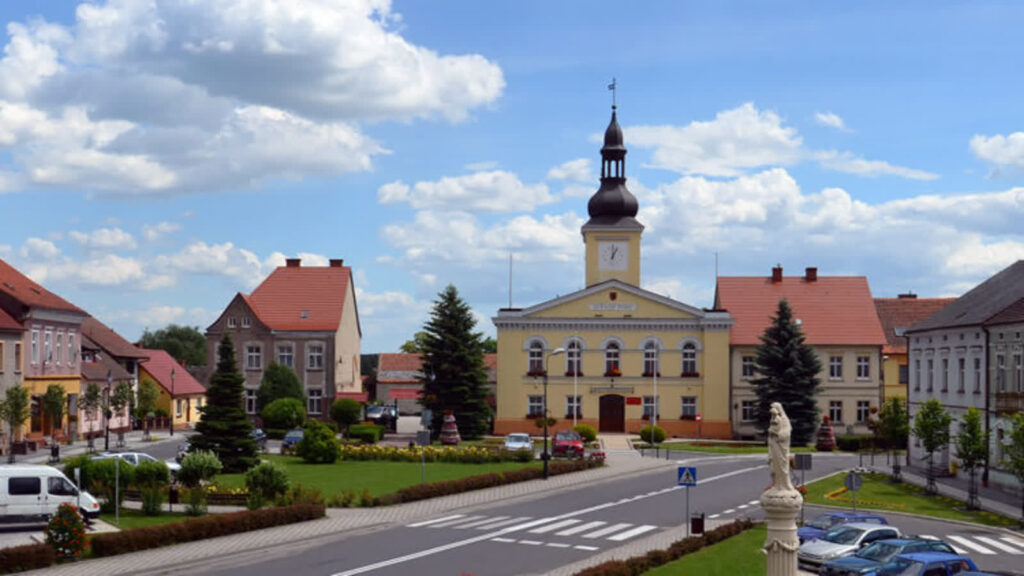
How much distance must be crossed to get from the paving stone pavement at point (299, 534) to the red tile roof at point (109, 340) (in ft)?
140

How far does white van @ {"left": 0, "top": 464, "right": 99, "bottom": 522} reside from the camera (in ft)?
98.0

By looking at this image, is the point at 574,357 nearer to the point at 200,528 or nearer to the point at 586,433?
the point at 586,433

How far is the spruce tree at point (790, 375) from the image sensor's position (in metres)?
70.4

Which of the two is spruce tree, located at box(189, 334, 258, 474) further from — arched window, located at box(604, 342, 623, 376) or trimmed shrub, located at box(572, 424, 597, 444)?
arched window, located at box(604, 342, 623, 376)

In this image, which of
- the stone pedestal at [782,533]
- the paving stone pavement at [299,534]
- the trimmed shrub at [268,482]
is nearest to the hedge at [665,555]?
the stone pedestal at [782,533]

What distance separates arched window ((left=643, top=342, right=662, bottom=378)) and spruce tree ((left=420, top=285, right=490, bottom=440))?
1171 centimetres

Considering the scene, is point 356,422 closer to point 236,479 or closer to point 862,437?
point 236,479

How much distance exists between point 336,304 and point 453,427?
21290mm

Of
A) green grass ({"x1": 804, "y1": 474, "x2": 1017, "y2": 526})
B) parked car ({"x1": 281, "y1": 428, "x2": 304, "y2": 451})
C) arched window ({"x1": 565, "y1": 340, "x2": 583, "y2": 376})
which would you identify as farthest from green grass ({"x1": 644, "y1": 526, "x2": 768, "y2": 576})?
arched window ({"x1": 565, "y1": 340, "x2": 583, "y2": 376})

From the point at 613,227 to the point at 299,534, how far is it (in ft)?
167

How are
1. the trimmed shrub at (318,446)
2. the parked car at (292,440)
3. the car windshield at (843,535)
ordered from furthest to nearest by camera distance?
the parked car at (292,440)
the trimmed shrub at (318,446)
the car windshield at (843,535)

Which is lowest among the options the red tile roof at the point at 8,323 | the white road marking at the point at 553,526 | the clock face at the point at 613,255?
the white road marking at the point at 553,526

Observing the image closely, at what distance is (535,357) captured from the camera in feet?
250

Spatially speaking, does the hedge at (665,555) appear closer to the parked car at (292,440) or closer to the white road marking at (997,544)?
the white road marking at (997,544)
